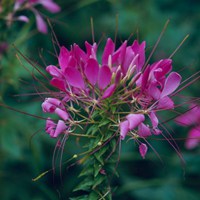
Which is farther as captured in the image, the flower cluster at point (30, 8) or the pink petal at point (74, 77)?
the flower cluster at point (30, 8)

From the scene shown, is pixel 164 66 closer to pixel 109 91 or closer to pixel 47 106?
pixel 109 91

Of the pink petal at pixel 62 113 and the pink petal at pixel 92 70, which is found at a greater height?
the pink petal at pixel 92 70

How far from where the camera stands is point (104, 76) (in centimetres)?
166

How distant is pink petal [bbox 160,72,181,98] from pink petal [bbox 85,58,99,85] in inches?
8.3

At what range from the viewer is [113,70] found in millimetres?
1765

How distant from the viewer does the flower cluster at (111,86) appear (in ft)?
5.46

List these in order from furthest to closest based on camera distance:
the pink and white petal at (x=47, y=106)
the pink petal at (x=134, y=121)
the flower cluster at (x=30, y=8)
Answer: the flower cluster at (x=30, y=8)
the pink and white petal at (x=47, y=106)
the pink petal at (x=134, y=121)

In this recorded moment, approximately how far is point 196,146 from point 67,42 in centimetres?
112

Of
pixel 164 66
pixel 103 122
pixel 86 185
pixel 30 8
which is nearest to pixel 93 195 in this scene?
pixel 86 185

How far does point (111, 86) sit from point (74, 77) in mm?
123

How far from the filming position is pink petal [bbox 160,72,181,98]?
1687 millimetres

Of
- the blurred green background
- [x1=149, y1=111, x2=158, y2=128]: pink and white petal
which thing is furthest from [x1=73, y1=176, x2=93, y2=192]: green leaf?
the blurred green background

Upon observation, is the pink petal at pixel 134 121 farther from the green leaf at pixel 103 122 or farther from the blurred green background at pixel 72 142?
the blurred green background at pixel 72 142

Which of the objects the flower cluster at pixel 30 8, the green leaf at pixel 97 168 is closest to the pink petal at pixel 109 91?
the green leaf at pixel 97 168
